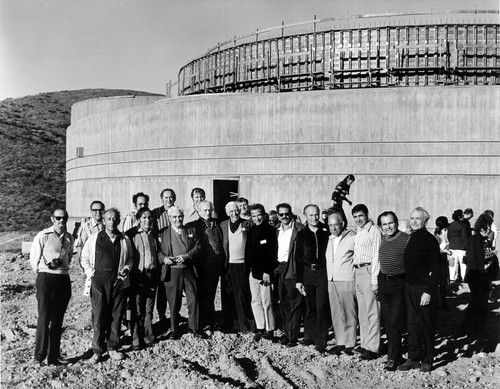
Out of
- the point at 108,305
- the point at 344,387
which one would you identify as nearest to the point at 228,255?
the point at 108,305

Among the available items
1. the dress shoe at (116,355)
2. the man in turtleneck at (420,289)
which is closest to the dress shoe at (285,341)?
the man in turtleneck at (420,289)

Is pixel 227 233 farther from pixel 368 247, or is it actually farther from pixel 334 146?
pixel 334 146

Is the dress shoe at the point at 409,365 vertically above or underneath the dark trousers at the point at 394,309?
underneath

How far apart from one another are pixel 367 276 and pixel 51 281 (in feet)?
11.9

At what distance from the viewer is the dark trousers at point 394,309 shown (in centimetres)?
634

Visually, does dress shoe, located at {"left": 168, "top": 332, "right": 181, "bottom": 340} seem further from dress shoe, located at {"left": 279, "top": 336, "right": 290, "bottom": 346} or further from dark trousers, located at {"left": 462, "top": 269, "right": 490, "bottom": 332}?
dark trousers, located at {"left": 462, "top": 269, "right": 490, "bottom": 332}

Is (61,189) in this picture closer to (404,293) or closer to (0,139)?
(0,139)

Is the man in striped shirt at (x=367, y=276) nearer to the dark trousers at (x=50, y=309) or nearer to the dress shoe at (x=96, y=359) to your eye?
the dress shoe at (x=96, y=359)

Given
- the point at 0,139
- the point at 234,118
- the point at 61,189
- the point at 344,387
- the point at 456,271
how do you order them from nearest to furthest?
the point at 344,387
the point at 456,271
the point at 234,118
the point at 61,189
the point at 0,139

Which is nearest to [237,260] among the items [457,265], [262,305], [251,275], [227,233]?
[251,275]

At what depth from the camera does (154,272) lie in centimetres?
714

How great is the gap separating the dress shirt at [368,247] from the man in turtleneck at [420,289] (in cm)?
41

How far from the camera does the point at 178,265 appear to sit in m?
7.25

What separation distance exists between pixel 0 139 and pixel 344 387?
142ft
